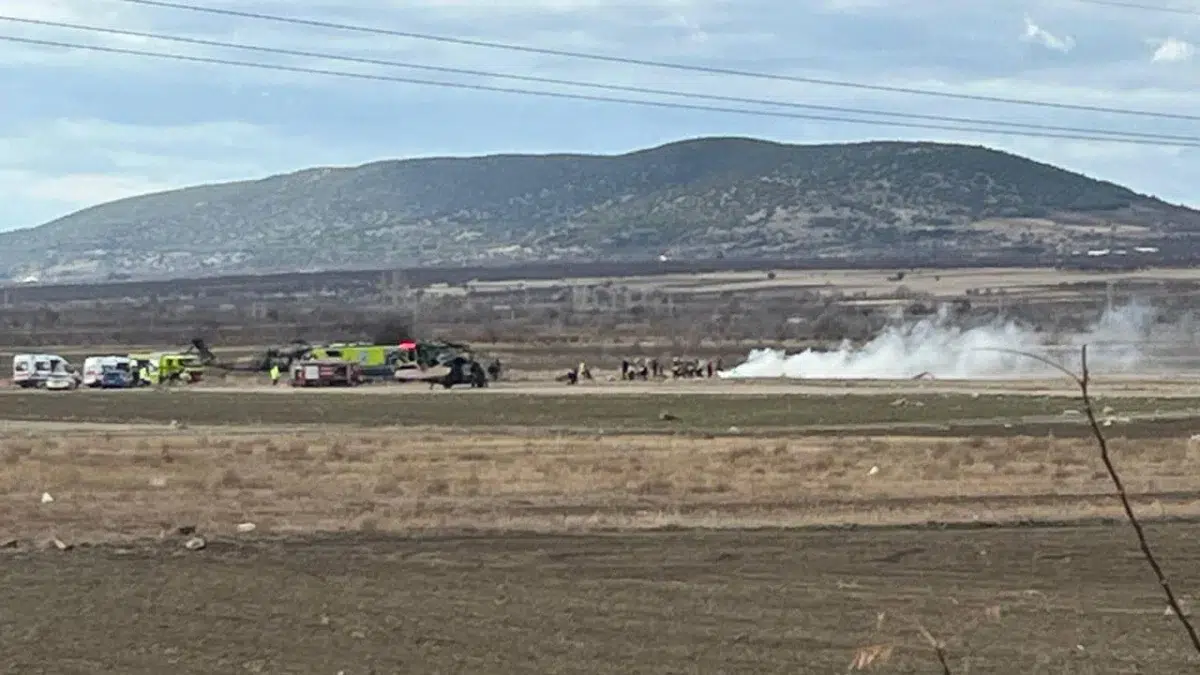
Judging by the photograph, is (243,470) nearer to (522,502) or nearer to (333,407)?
(522,502)

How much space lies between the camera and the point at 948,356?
394 feet

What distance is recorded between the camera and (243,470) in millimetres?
48125

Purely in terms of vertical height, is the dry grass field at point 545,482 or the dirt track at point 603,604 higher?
the dirt track at point 603,604

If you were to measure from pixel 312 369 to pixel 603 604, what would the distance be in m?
85.4

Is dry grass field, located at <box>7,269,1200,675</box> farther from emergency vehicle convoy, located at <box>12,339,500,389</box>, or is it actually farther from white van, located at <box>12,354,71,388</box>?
white van, located at <box>12,354,71,388</box>

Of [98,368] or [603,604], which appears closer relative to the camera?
[603,604]

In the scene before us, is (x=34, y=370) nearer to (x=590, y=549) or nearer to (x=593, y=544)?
(x=593, y=544)

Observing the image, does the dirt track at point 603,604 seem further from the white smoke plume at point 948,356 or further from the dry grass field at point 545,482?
the white smoke plume at point 948,356

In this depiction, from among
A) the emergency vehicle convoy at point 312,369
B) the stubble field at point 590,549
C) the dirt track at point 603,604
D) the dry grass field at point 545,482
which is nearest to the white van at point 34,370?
the emergency vehicle convoy at point 312,369

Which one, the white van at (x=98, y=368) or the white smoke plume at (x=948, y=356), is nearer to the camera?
the white van at (x=98, y=368)

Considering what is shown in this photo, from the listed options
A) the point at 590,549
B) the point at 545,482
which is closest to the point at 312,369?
the point at 545,482

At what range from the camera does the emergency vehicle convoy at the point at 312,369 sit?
354 feet

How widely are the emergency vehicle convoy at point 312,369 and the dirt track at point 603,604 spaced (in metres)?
73.5

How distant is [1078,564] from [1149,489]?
1356 cm
